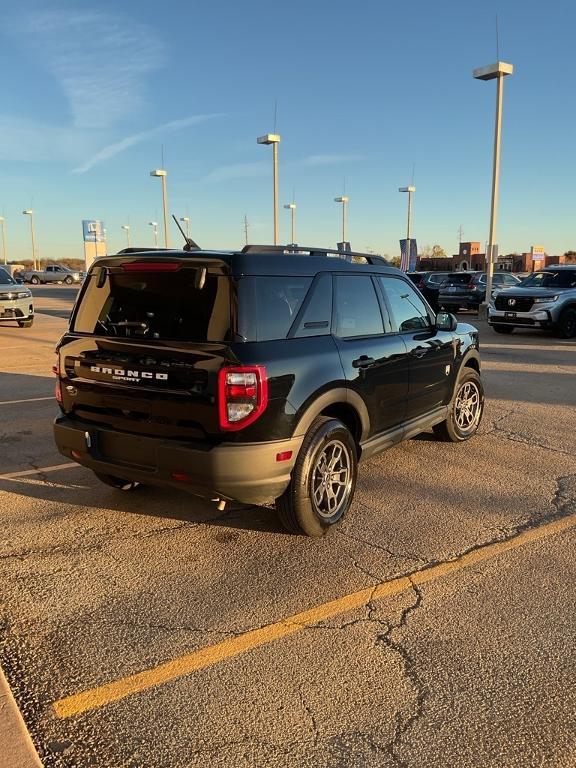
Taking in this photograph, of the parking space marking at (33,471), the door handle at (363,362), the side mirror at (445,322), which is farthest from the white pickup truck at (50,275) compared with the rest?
the door handle at (363,362)

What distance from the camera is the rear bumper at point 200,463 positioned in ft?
11.7

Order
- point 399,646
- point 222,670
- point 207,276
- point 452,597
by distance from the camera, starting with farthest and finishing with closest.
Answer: point 207,276
point 452,597
point 399,646
point 222,670

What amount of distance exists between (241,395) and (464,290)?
70.2ft

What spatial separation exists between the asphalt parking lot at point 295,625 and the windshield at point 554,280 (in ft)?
41.1

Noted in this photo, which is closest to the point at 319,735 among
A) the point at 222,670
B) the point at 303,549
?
the point at 222,670

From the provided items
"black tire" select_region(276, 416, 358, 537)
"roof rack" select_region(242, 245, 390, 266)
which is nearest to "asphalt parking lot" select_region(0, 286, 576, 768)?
"black tire" select_region(276, 416, 358, 537)

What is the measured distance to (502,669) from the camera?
2.84 metres

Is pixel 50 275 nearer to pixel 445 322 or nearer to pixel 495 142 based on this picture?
pixel 495 142

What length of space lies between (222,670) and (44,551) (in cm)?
170

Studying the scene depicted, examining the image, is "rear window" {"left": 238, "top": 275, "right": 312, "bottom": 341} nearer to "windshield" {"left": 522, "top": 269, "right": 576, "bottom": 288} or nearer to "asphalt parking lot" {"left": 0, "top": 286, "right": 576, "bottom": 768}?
"asphalt parking lot" {"left": 0, "top": 286, "right": 576, "bottom": 768}

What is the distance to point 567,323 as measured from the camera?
15938 millimetres

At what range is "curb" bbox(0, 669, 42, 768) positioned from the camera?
7.25 ft

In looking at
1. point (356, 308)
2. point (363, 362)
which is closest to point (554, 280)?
point (356, 308)

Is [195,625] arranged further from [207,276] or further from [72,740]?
[207,276]
